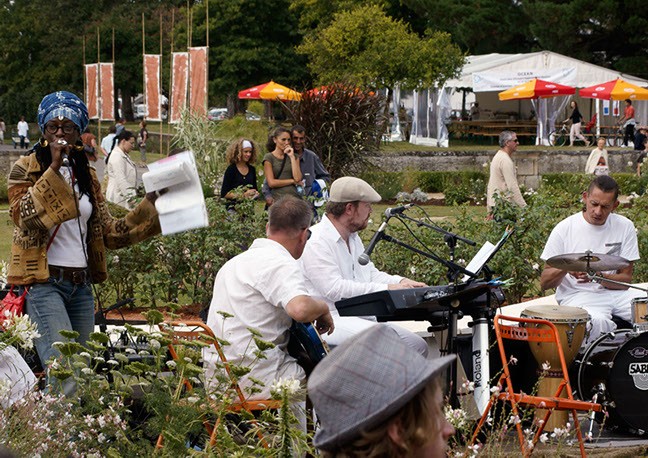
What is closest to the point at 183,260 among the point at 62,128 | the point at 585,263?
the point at 585,263

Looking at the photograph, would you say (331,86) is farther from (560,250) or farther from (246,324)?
(246,324)

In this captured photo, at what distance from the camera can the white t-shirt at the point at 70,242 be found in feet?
15.7

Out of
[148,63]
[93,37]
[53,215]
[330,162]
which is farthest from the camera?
[93,37]

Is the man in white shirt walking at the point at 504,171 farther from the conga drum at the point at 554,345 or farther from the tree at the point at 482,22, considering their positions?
the tree at the point at 482,22

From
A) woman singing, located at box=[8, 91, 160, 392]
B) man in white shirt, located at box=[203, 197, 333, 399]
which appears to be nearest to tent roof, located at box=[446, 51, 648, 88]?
man in white shirt, located at box=[203, 197, 333, 399]

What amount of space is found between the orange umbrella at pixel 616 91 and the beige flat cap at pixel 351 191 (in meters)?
29.5

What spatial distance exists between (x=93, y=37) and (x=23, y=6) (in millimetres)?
6950

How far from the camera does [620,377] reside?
6.25 metres

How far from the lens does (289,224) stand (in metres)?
5.17

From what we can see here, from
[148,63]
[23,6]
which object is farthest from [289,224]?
[23,6]

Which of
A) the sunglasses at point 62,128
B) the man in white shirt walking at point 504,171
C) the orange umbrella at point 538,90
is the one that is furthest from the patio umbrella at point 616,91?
the sunglasses at point 62,128

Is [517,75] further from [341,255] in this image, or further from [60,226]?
[60,226]

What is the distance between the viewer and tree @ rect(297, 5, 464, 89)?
35062 mm

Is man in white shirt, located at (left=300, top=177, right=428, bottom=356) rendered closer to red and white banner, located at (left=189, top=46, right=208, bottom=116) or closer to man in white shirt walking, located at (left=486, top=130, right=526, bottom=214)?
man in white shirt walking, located at (left=486, top=130, right=526, bottom=214)
